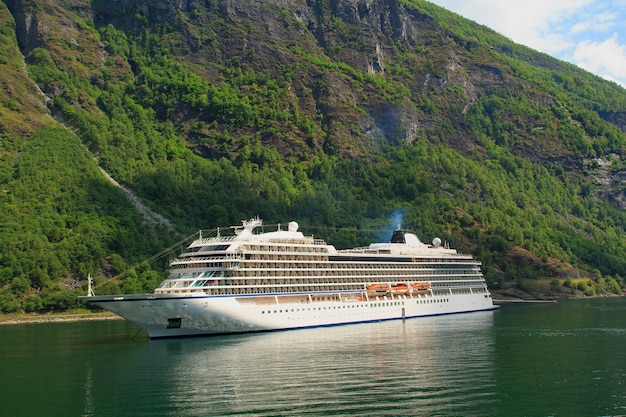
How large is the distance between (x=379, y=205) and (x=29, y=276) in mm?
93807

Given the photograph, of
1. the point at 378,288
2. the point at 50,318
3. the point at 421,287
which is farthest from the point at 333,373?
the point at 50,318

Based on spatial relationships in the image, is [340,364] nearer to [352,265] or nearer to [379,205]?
[352,265]

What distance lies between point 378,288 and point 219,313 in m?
31.1

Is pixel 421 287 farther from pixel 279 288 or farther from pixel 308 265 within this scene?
pixel 279 288

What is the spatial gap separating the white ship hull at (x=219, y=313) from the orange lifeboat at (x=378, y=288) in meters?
3.65

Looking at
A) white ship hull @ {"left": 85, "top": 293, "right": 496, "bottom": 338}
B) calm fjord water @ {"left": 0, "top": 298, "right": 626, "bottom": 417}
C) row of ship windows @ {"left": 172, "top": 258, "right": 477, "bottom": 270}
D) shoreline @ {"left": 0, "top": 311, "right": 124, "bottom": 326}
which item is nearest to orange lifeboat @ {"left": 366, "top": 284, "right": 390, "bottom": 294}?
row of ship windows @ {"left": 172, "top": 258, "right": 477, "bottom": 270}

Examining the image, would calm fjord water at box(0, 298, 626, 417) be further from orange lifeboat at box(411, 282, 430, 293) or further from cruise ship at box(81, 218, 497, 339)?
orange lifeboat at box(411, 282, 430, 293)

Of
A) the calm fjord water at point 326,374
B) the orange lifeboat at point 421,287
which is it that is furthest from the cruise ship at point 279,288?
the calm fjord water at point 326,374

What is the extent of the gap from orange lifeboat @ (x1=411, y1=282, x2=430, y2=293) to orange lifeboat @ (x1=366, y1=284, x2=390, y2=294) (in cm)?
737

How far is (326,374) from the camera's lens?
169 ft

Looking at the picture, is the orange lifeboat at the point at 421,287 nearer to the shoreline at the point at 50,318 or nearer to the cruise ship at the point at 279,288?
the cruise ship at the point at 279,288

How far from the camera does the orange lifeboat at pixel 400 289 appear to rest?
105 metres

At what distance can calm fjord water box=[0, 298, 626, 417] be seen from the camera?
139 feet

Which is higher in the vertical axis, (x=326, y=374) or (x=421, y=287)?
(x=421, y=287)
